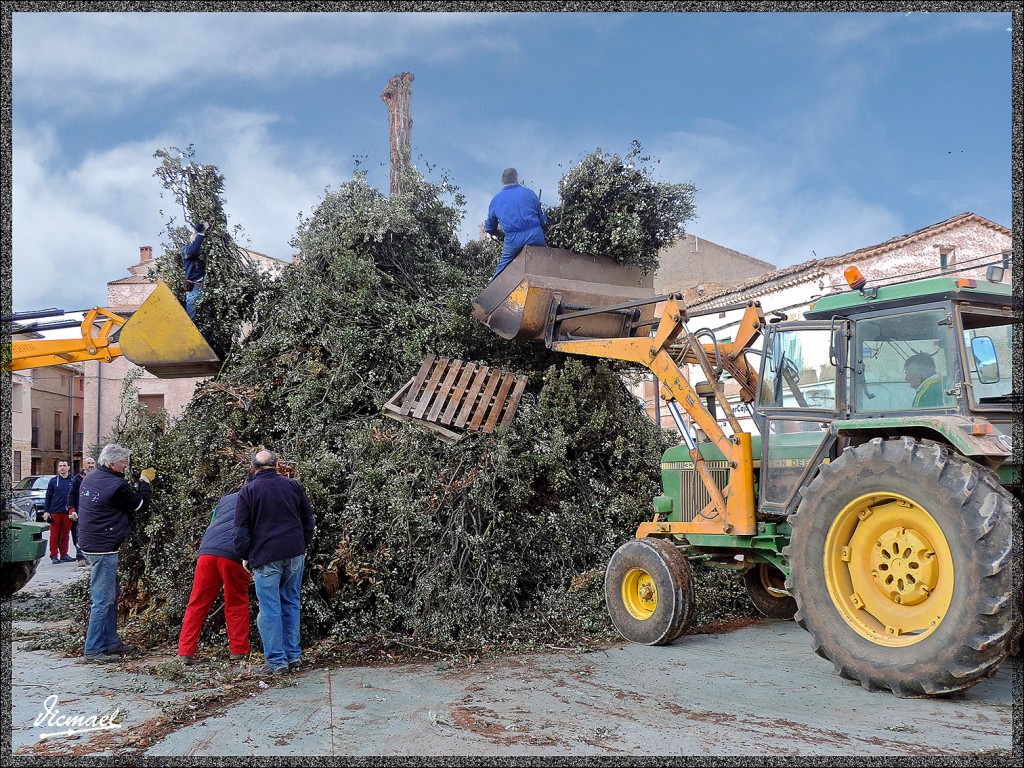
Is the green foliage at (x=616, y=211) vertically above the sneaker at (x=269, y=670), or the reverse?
the green foliage at (x=616, y=211)

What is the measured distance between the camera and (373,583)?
627cm

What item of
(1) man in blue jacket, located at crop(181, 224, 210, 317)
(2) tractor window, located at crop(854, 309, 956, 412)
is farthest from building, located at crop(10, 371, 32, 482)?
(2) tractor window, located at crop(854, 309, 956, 412)

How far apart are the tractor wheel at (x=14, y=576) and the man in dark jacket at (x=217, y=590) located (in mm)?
4364

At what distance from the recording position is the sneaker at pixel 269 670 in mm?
5356

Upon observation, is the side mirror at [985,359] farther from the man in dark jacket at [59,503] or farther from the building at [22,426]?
the building at [22,426]

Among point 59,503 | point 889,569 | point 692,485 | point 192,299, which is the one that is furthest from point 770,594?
point 59,503

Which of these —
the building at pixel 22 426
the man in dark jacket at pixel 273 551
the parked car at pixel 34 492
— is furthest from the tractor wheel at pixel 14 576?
the building at pixel 22 426

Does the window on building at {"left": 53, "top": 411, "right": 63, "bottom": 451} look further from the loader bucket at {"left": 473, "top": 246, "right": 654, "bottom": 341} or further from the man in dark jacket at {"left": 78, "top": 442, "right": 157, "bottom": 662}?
the loader bucket at {"left": 473, "top": 246, "right": 654, "bottom": 341}

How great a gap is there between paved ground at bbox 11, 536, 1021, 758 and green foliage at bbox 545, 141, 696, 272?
168 inches

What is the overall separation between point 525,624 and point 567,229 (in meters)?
4.19

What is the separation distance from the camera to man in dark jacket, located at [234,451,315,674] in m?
5.49

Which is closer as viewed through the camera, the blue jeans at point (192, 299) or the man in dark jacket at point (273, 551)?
the man in dark jacket at point (273, 551)

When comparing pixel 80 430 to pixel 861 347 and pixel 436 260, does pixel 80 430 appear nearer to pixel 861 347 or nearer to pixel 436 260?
pixel 436 260

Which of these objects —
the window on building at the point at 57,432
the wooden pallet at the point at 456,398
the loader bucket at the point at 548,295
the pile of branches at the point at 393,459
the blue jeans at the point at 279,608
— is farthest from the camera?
the window on building at the point at 57,432
